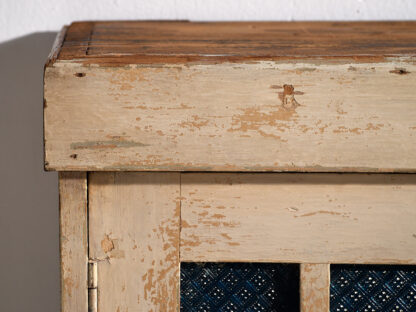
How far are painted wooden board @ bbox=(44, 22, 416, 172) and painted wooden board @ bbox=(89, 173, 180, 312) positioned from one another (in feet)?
0.11

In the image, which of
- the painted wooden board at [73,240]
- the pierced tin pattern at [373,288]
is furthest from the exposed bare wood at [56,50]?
the pierced tin pattern at [373,288]

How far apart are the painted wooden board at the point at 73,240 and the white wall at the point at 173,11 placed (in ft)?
1.28

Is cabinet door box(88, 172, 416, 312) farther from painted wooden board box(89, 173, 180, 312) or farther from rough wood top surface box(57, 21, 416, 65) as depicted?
rough wood top surface box(57, 21, 416, 65)

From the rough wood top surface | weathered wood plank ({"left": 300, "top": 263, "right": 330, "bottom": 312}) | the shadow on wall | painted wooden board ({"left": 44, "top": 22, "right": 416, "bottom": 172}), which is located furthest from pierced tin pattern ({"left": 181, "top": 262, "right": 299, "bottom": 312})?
the shadow on wall

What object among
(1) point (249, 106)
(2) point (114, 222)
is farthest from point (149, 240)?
(1) point (249, 106)

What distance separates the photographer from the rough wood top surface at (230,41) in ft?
1.68

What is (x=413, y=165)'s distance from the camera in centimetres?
50

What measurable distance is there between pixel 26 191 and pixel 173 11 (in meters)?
0.40

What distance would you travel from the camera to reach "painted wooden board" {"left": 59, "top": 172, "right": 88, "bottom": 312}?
0.52 metres

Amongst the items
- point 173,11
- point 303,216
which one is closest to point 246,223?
point 303,216

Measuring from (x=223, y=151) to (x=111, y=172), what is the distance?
13 cm

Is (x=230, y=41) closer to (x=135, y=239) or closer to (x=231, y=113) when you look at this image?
(x=231, y=113)

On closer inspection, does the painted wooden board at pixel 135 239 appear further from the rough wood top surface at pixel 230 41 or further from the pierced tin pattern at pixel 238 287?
the rough wood top surface at pixel 230 41

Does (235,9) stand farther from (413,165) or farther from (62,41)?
(413,165)
